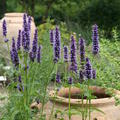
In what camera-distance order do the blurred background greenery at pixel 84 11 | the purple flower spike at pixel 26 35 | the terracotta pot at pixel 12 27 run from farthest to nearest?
the blurred background greenery at pixel 84 11 < the terracotta pot at pixel 12 27 < the purple flower spike at pixel 26 35

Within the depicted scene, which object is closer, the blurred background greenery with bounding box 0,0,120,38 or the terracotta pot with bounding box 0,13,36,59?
the terracotta pot with bounding box 0,13,36,59

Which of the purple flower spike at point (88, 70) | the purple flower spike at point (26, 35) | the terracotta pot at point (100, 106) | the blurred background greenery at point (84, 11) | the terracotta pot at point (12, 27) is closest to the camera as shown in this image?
→ the purple flower spike at point (88, 70)

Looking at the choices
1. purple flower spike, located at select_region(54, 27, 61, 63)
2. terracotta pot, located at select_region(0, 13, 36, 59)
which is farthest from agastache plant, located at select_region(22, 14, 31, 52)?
terracotta pot, located at select_region(0, 13, 36, 59)

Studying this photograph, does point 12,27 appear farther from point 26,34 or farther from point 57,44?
point 57,44

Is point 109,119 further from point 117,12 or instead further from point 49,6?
point 49,6

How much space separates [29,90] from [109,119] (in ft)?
2.55

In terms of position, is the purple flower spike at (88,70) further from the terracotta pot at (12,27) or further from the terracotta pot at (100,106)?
the terracotta pot at (12,27)

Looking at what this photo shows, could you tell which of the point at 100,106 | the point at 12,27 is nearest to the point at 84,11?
the point at 12,27

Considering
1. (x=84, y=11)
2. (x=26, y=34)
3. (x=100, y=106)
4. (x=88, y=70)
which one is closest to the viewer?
(x=88, y=70)

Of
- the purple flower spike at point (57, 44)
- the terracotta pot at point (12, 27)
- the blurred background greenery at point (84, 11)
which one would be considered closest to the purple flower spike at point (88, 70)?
the purple flower spike at point (57, 44)

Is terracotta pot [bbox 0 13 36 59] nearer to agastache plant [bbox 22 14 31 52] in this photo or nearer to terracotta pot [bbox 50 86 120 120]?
terracotta pot [bbox 50 86 120 120]

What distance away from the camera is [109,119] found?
11.4ft

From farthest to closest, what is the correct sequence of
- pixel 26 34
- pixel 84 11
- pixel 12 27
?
pixel 84 11, pixel 12 27, pixel 26 34

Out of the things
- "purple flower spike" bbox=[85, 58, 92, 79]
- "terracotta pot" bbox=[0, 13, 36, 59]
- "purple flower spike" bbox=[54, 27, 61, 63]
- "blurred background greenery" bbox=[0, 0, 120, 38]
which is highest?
"blurred background greenery" bbox=[0, 0, 120, 38]
